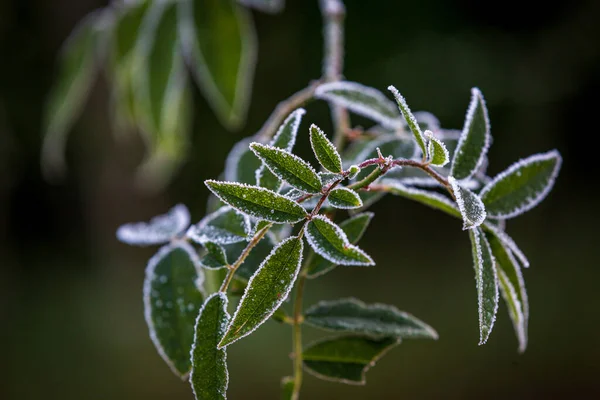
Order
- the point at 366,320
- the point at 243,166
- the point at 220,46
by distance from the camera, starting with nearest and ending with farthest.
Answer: the point at 366,320, the point at 243,166, the point at 220,46

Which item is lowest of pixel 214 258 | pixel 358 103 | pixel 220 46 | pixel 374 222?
pixel 374 222

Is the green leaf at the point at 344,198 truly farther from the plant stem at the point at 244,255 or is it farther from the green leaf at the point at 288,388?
the green leaf at the point at 288,388

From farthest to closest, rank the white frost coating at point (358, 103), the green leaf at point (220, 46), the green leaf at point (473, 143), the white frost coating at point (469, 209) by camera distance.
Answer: the green leaf at point (220, 46), the white frost coating at point (358, 103), the green leaf at point (473, 143), the white frost coating at point (469, 209)

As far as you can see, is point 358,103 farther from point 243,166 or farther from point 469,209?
point 469,209

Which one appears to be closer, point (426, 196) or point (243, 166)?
point (426, 196)

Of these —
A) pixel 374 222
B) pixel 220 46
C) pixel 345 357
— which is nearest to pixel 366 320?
pixel 345 357

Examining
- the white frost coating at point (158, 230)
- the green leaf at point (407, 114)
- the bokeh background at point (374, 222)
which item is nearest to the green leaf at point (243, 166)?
the white frost coating at point (158, 230)
